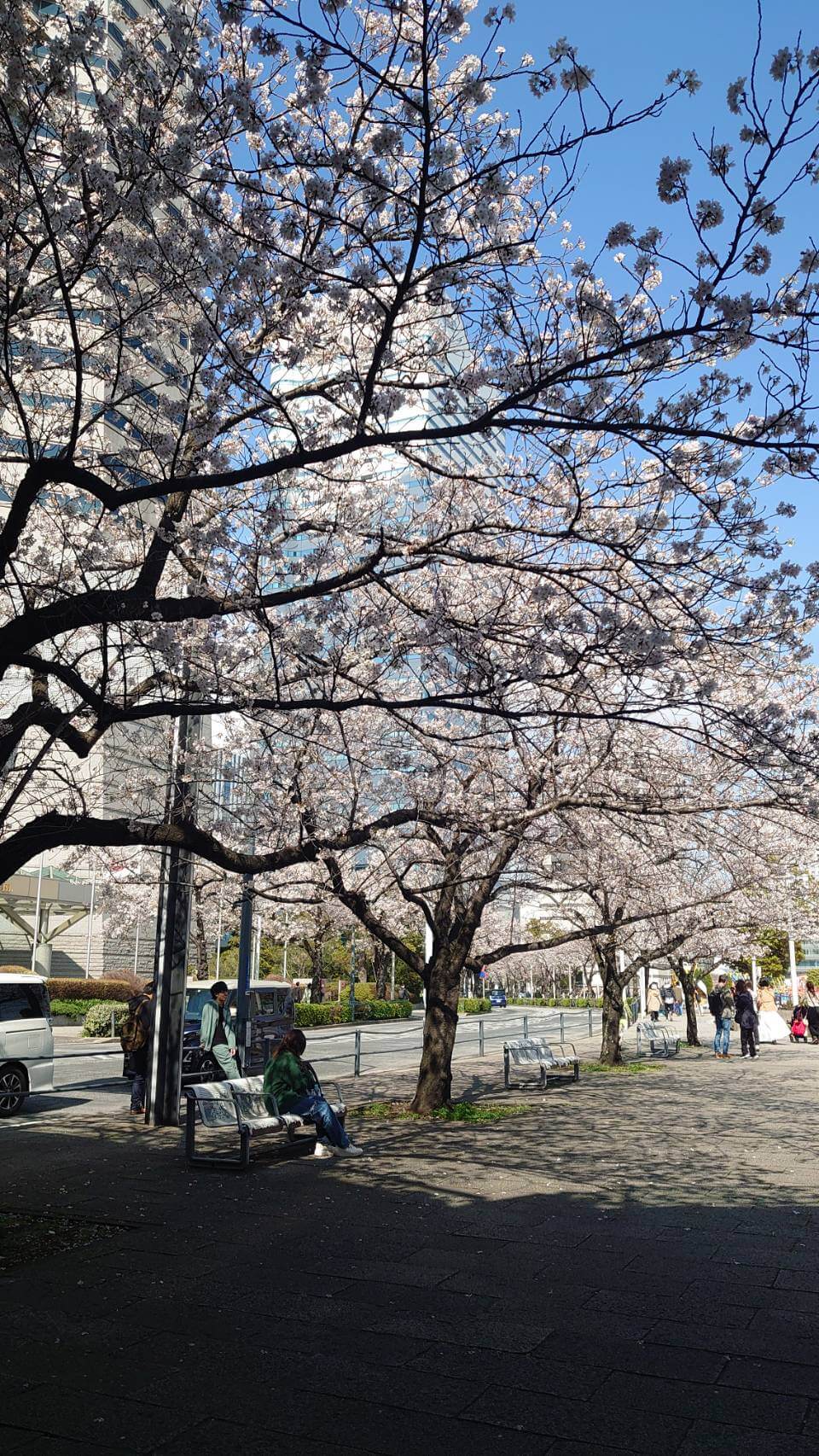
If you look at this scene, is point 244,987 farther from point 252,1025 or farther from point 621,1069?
point 621,1069

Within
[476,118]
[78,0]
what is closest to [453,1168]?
[476,118]

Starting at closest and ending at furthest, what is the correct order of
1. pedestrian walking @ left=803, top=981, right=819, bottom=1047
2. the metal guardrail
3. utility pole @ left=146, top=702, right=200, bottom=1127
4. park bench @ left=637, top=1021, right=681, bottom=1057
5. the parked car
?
utility pole @ left=146, top=702, right=200, bottom=1127, the parked car, the metal guardrail, park bench @ left=637, top=1021, right=681, bottom=1057, pedestrian walking @ left=803, top=981, right=819, bottom=1047

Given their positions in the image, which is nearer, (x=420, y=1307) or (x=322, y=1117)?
(x=420, y=1307)

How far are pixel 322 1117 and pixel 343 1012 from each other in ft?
110

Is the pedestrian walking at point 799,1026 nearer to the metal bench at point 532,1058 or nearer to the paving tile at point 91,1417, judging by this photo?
the metal bench at point 532,1058

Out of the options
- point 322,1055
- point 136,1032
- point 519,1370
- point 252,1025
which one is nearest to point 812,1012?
point 322,1055

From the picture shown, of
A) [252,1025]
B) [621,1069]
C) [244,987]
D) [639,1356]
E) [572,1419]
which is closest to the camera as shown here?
[572,1419]

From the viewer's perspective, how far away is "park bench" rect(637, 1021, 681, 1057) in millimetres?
27406

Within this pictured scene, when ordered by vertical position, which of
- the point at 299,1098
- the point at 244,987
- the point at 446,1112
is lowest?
the point at 446,1112

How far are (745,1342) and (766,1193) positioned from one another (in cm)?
429

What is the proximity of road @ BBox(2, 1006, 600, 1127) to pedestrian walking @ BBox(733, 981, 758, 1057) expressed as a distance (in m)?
6.11

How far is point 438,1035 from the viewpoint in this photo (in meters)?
13.9

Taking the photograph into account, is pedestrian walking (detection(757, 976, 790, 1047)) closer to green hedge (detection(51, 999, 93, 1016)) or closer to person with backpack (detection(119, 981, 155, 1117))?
green hedge (detection(51, 999, 93, 1016))

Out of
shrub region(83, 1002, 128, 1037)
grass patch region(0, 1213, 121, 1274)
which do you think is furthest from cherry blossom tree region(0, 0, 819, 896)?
shrub region(83, 1002, 128, 1037)
